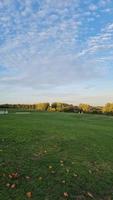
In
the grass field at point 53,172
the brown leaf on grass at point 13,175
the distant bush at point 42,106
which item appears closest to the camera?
the grass field at point 53,172

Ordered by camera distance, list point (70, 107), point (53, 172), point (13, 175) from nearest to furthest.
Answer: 1. point (13, 175)
2. point (53, 172)
3. point (70, 107)

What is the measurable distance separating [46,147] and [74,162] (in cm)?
Result: 249

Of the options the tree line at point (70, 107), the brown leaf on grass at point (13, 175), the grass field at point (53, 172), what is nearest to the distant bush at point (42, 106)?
the tree line at point (70, 107)

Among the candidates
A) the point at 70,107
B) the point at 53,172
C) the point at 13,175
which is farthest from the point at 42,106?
the point at 13,175

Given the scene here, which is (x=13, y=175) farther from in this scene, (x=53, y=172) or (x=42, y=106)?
(x=42, y=106)

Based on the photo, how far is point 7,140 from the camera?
12.7 meters

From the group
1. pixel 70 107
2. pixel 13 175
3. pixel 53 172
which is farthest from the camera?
pixel 70 107

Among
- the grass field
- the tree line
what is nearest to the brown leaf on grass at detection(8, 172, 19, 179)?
the grass field

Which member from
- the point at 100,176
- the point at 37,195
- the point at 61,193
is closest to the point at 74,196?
the point at 61,193

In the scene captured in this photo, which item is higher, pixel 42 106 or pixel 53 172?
pixel 42 106

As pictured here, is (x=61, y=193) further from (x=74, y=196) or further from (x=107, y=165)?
(x=107, y=165)

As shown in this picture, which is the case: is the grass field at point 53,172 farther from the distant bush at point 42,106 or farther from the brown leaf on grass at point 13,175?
the distant bush at point 42,106

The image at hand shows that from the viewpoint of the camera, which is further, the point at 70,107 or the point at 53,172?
the point at 70,107

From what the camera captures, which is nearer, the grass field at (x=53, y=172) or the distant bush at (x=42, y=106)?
the grass field at (x=53, y=172)
